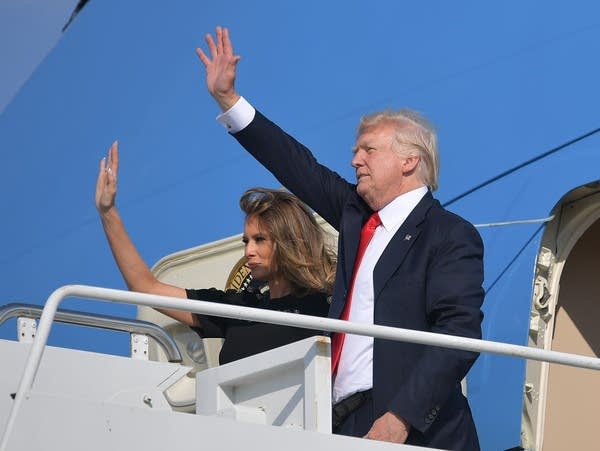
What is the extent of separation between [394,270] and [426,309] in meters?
0.16

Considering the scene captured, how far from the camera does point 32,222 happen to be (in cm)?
843

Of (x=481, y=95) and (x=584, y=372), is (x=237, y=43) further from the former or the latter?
(x=584, y=372)

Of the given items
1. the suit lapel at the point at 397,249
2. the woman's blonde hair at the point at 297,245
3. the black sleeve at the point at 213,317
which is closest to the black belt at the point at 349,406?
the suit lapel at the point at 397,249

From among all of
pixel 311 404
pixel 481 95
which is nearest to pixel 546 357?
pixel 311 404

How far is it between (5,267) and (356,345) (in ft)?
16.2

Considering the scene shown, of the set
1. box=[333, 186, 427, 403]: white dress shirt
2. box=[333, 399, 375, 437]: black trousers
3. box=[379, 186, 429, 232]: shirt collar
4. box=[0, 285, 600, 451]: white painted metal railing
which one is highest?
box=[379, 186, 429, 232]: shirt collar

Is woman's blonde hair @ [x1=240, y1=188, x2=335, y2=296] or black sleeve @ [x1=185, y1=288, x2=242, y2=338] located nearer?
woman's blonde hair @ [x1=240, y1=188, x2=335, y2=296]

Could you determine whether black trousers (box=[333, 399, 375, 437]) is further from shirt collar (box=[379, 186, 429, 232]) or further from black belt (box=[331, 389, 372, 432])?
shirt collar (box=[379, 186, 429, 232])

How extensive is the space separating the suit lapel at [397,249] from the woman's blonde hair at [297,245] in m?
0.62

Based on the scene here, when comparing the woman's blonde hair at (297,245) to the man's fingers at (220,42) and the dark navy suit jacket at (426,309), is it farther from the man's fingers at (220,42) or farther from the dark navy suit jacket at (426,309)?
the man's fingers at (220,42)

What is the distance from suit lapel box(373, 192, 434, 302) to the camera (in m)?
4.08

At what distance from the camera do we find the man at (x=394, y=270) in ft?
12.7

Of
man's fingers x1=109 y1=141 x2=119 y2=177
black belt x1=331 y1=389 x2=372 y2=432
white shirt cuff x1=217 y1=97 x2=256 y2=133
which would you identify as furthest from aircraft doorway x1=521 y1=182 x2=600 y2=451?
man's fingers x1=109 y1=141 x2=119 y2=177

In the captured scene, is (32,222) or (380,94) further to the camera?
(32,222)
